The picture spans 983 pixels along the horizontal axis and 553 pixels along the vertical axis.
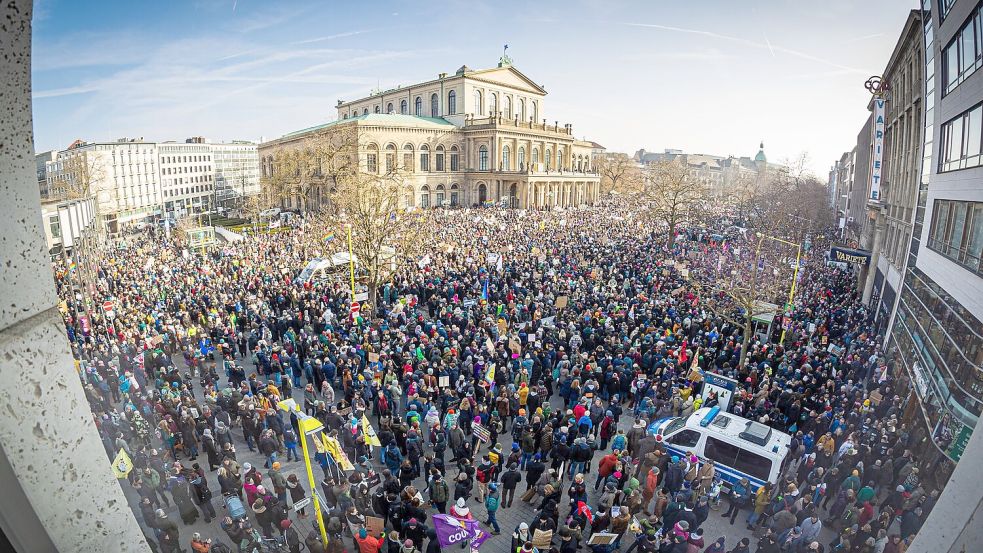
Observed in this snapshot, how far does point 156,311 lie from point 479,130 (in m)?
52.8

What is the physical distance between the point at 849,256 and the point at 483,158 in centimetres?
4750

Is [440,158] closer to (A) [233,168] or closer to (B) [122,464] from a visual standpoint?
(B) [122,464]

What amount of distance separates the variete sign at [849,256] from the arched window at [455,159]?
161ft

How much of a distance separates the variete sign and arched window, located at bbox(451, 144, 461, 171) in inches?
1929

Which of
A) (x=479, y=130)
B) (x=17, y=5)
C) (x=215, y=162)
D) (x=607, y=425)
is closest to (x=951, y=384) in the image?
(x=607, y=425)

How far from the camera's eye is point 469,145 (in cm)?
6762

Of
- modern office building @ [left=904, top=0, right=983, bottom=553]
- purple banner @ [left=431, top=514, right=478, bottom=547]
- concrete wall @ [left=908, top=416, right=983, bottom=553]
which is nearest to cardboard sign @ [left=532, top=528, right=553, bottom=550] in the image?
purple banner @ [left=431, top=514, right=478, bottom=547]

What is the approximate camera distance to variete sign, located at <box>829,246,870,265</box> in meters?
25.5

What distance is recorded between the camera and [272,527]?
9.07 meters

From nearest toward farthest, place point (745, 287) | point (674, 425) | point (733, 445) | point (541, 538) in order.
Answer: point (541, 538) < point (733, 445) < point (674, 425) < point (745, 287)

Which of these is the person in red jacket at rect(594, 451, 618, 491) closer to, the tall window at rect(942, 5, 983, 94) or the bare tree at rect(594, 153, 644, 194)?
the tall window at rect(942, 5, 983, 94)

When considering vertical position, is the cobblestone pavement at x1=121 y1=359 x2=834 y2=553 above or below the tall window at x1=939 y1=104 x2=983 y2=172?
below

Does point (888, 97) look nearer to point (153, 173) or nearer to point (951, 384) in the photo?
point (951, 384)

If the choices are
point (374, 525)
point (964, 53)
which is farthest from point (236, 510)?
point (964, 53)
